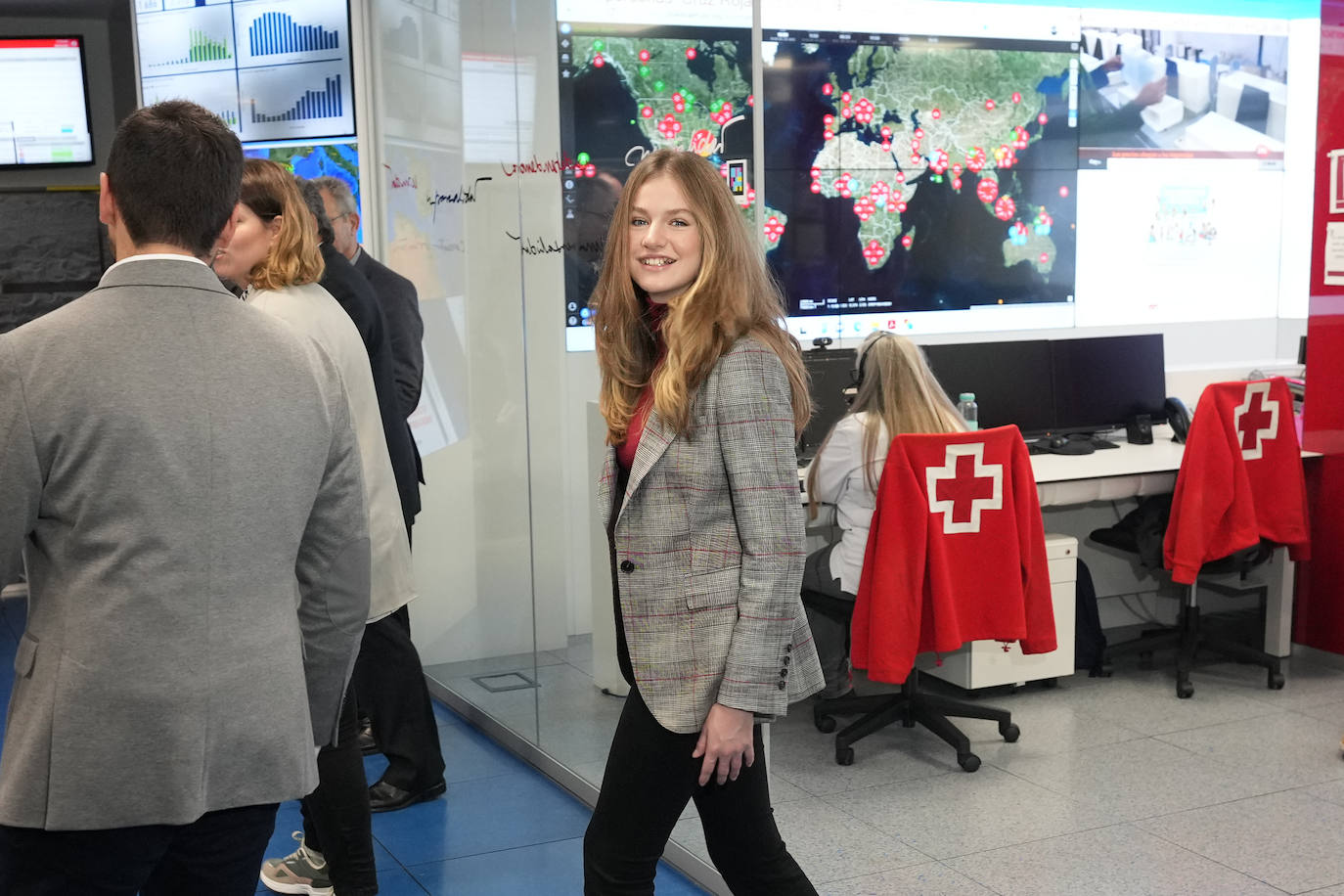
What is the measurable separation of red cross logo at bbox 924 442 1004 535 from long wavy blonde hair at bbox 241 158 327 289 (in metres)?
1.75

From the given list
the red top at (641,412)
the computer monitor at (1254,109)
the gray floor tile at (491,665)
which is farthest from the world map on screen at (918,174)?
the red top at (641,412)

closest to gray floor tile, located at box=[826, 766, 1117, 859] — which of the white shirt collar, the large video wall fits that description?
the white shirt collar

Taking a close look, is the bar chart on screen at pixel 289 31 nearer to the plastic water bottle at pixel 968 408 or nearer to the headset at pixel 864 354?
the headset at pixel 864 354

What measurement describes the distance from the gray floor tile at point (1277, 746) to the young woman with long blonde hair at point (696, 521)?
2.29 meters

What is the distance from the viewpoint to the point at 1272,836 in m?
3.16

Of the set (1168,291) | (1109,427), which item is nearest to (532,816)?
(1109,427)

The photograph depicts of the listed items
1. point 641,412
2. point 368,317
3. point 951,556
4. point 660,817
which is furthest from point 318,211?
point 951,556

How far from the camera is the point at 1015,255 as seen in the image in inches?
244

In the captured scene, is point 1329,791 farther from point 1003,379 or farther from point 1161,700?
point 1003,379

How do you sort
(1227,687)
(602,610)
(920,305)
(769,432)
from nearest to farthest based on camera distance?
(769,432), (602,610), (1227,687), (920,305)

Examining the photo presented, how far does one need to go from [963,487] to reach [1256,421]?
1334 millimetres

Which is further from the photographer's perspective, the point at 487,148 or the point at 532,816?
the point at 487,148

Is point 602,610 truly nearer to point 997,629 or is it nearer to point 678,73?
point 997,629

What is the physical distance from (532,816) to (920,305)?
3.50m
